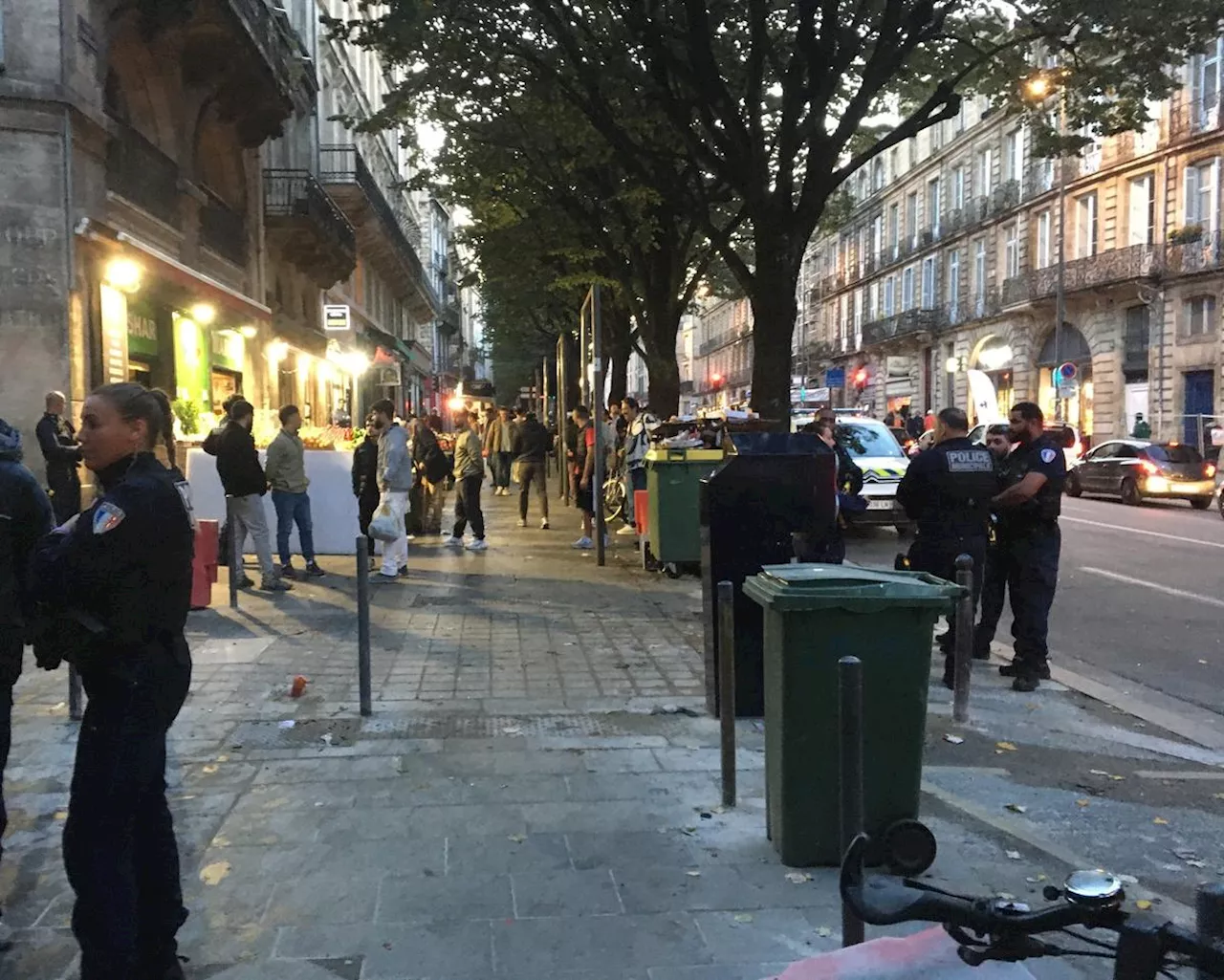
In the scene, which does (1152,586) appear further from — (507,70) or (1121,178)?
(1121,178)

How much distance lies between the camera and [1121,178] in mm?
36031

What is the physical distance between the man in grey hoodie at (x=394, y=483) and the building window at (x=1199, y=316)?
29.3 meters

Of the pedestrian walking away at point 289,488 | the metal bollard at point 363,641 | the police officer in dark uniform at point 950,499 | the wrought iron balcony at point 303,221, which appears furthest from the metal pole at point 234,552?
the wrought iron balcony at point 303,221

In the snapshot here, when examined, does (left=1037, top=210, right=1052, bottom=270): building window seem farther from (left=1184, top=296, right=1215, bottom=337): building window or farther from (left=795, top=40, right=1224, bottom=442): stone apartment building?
(left=1184, top=296, right=1215, bottom=337): building window

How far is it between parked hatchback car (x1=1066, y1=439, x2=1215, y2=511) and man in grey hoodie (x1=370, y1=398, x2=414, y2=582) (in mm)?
15320

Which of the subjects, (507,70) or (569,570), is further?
(507,70)

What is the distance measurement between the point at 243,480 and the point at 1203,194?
32.5m

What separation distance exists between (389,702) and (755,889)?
127 inches

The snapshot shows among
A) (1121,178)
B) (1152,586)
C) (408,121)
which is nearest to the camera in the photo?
(1152,586)

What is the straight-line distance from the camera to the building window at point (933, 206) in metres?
50.3

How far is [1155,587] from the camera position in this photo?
1126cm

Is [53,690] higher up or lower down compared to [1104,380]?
lower down

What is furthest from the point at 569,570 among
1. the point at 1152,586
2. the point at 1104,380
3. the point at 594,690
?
the point at 1104,380

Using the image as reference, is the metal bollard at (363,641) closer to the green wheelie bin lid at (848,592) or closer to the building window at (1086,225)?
the green wheelie bin lid at (848,592)
